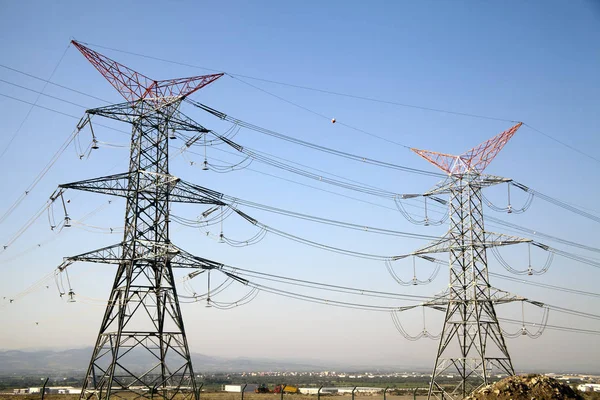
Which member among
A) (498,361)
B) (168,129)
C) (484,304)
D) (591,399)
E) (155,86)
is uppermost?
(155,86)

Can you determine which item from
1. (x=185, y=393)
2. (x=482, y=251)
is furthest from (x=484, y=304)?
(x=185, y=393)

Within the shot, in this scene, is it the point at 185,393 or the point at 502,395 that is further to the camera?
the point at 185,393

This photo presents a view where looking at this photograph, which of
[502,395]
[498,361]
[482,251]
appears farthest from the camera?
[482,251]

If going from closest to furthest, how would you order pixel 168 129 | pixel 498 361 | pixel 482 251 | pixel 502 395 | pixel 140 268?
1. pixel 502 395
2. pixel 140 268
3. pixel 168 129
4. pixel 498 361
5. pixel 482 251

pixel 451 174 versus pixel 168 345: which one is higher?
pixel 451 174

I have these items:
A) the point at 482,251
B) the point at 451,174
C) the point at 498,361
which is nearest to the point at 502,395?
the point at 498,361

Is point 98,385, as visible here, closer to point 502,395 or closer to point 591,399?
point 502,395
